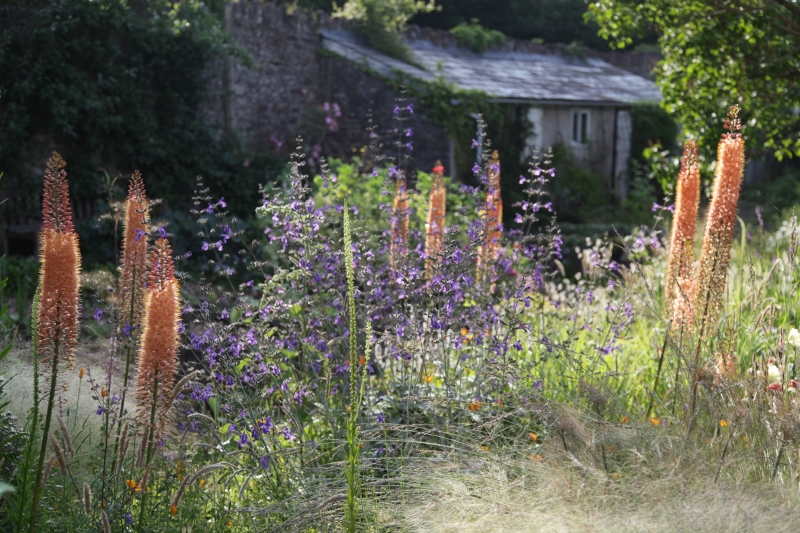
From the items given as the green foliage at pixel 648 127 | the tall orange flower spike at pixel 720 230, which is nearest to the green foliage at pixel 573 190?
the green foliage at pixel 648 127

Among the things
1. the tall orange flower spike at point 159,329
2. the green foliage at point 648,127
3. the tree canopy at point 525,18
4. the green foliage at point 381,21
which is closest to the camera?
the tall orange flower spike at point 159,329

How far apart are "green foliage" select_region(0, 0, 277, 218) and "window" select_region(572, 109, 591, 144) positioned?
→ 8385mm

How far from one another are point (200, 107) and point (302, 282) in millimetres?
10018

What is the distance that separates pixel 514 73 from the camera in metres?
18.9

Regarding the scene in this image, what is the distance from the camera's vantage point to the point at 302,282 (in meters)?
4.38

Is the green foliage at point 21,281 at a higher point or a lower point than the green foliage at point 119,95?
lower

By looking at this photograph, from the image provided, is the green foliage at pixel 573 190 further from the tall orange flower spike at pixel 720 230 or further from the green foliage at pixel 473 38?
the tall orange flower spike at pixel 720 230

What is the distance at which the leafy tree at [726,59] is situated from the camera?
28.2 ft

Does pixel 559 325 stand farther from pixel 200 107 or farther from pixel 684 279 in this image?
pixel 200 107

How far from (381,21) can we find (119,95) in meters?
6.98

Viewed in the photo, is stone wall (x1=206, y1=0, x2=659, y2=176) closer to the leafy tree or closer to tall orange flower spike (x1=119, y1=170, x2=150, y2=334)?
the leafy tree

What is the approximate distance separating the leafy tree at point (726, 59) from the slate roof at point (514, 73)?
635 cm

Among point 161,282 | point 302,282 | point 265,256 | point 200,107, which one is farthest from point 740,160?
point 200,107

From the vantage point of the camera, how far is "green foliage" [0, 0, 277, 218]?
430 inches
